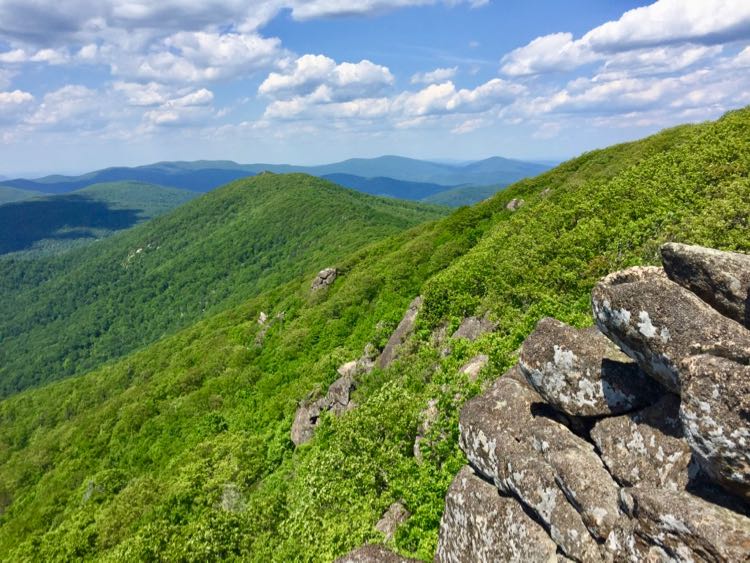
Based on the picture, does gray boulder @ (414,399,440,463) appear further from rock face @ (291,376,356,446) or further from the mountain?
rock face @ (291,376,356,446)

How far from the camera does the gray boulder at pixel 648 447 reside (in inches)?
419

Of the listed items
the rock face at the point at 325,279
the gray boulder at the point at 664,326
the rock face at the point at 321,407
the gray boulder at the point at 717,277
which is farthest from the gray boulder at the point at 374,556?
the rock face at the point at 325,279

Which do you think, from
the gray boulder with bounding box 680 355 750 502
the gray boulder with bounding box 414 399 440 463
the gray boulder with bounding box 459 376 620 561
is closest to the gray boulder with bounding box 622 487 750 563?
the gray boulder with bounding box 680 355 750 502

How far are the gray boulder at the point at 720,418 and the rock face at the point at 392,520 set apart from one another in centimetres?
1328

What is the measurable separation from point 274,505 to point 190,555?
6174mm

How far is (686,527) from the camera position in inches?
356

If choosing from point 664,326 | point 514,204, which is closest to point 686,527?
point 664,326

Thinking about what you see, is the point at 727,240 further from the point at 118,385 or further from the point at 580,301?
the point at 118,385

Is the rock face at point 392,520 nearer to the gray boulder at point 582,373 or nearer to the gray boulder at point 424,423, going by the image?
the gray boulder at point 424,423

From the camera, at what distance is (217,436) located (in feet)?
164

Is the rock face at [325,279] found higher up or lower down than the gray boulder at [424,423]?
lower down

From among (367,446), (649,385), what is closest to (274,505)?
(367,446)

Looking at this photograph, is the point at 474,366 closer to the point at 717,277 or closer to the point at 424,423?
the point at 424,423

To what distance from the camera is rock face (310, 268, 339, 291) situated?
84625 mm
